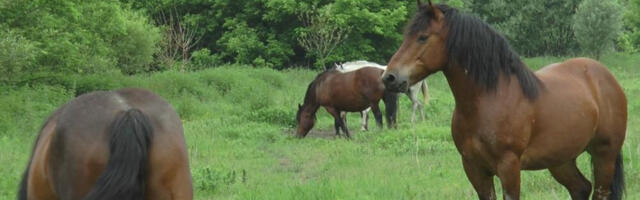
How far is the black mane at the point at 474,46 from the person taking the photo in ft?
14.7

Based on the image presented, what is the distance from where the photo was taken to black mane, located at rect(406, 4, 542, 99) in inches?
177

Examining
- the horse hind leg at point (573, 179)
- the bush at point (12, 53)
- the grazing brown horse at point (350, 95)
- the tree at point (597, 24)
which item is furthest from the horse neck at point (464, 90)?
the tree at point (597, 24)

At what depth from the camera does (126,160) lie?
304 centimetres

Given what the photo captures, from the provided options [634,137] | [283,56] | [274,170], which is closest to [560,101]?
[274,170]

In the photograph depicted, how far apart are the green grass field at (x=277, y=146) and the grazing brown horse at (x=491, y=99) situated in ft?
5.73

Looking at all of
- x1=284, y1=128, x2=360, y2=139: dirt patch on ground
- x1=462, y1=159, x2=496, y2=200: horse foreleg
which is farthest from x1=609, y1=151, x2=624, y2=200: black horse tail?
x1=284, y1=128, x2=360, y2=139: dirt patch on ground

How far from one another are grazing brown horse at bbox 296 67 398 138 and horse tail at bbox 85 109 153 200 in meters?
11.9

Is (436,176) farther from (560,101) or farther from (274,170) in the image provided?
(560,101)

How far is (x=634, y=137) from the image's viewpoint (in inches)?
420

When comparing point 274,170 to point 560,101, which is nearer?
point 560,101

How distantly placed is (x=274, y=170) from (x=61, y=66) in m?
11.9

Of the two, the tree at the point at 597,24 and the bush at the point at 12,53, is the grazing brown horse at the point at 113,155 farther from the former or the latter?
the tree at the point at 597,24

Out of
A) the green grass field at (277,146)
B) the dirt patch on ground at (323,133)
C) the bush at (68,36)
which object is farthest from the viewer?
the bush at (68,36)

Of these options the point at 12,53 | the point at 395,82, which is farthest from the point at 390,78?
the point at 12,53
